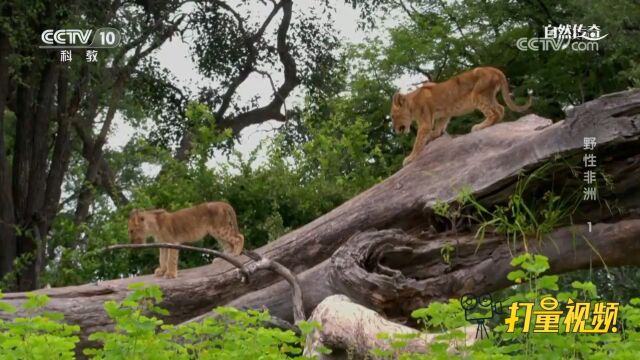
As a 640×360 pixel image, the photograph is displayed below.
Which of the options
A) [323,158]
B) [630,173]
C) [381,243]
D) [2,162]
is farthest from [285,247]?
[2,162]

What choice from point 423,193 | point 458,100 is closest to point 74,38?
point 458,100

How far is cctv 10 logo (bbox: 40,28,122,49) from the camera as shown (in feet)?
43.8

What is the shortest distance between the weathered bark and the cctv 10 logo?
6.69m

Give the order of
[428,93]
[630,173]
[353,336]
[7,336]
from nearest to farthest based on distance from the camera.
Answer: [7,336] < [353,336] < [630,173] < [428,93]

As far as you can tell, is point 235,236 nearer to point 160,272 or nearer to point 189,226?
point 189,226

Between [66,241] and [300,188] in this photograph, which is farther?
[66,241]

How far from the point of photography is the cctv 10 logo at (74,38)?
13.3 m

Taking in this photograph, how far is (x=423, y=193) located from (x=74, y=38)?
6.07 m

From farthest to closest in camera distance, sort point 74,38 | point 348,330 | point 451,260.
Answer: point 74,38
point 451,260
point 348,330

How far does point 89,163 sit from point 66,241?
2.03m

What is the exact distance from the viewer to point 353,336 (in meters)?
7.41

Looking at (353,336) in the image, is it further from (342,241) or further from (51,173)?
(51,173)

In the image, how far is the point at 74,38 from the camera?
44.2 ft

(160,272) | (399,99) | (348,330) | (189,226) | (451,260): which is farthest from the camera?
(399,99)
